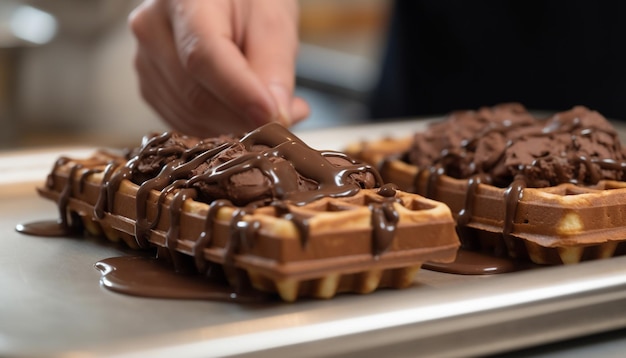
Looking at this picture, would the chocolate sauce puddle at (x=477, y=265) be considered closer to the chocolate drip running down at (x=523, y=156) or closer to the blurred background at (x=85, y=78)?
the chocolate drip running down at (x=523, y=156)

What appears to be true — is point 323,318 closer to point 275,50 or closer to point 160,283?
point 160,283

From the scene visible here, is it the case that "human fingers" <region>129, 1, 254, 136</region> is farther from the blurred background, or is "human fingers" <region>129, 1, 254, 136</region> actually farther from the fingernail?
the blurred background

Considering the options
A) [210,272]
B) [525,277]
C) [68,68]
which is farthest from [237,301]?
[68,68]

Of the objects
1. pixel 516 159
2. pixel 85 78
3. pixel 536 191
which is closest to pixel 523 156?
pixel 516 159

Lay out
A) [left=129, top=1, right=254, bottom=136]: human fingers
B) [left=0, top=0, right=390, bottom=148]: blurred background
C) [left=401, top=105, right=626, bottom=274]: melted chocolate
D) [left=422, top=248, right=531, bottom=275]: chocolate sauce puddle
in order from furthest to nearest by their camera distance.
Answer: [left=0, top=0, right=390, bottom=148]: blurred background → [left=129, top=1, right=254, bottom=136]: human fingers → [left=401, top=105, right=626, bottom=274]: melted chocolate → [left=422, top=248, right=531, bottom=275]: chocolate sauce puddle

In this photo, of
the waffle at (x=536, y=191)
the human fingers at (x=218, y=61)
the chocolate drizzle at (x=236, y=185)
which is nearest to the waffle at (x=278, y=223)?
the chocolate drizzle at (x=236, y=185)


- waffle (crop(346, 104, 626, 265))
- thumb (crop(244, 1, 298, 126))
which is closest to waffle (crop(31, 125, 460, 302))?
waffle (crop(346, 104, 626, 265))

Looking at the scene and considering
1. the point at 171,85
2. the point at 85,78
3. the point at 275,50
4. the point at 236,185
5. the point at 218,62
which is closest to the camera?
the point at 236,185

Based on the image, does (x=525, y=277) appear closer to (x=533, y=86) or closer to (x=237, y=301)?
(x=237, y=301)

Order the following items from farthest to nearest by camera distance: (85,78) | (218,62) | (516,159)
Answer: (85,78), (218,62), (516,159)
